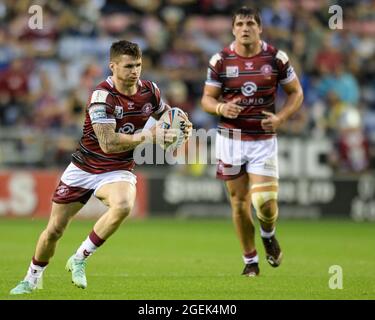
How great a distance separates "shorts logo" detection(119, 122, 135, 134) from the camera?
29.7ft

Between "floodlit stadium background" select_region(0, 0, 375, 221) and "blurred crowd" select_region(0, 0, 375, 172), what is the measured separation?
0.09ft

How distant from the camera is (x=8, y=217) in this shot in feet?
61.1

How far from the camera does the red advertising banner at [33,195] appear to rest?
1844cm

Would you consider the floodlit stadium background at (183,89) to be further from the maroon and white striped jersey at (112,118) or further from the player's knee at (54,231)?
the player's knee at (54,231)

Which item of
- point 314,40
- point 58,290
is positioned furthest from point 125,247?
point 314,40

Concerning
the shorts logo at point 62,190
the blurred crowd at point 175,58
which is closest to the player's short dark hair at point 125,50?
the shorts logo at point 62,190

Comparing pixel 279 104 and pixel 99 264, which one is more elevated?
pixel 279 104

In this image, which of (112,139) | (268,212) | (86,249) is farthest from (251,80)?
(86,249)

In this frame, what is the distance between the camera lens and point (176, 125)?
29.4ft

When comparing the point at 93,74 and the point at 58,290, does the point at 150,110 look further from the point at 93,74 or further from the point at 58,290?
the point at 93,74
